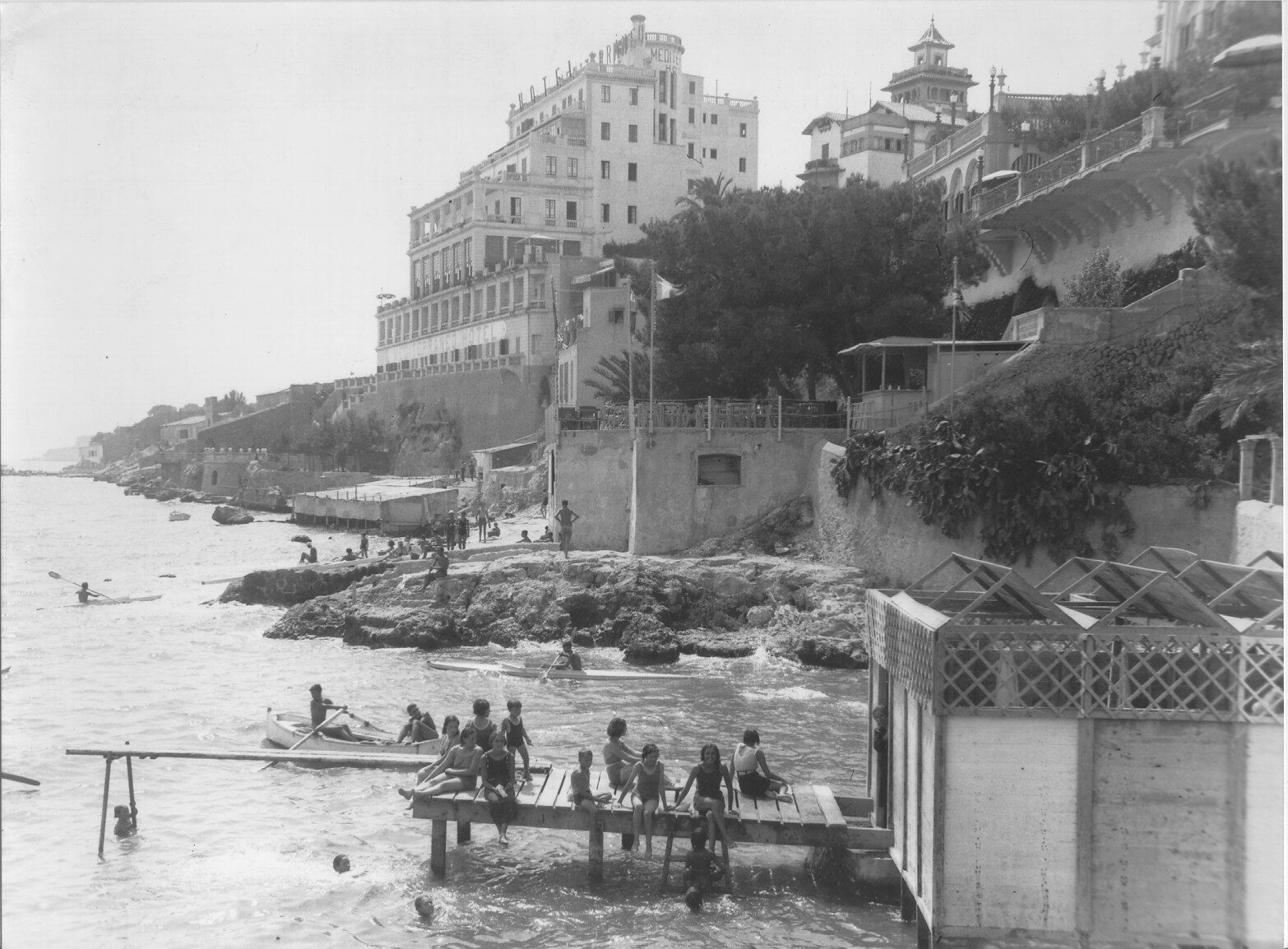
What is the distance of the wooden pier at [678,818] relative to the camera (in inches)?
445

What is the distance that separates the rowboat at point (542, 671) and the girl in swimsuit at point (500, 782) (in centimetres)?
979

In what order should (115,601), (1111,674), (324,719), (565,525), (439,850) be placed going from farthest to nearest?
1. (115,601)
2. (565,525)
3. (324,719)
4. (439,850)
5. (1111,674)

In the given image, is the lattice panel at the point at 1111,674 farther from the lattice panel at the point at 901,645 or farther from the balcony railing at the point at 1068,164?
the balcony railing at the point at 1068,164

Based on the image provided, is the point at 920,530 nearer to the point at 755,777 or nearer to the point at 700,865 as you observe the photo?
the point at 755,777

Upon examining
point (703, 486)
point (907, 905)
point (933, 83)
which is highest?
point (933, 83)

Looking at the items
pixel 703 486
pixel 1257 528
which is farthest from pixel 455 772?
pixel 703 486

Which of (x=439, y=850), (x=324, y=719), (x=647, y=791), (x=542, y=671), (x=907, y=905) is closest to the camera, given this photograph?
(x=907, y=905)

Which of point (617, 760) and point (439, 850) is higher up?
point (617, 760)

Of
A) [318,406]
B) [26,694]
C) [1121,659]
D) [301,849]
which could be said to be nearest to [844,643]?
[301,849]

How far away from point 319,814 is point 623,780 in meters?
4.55

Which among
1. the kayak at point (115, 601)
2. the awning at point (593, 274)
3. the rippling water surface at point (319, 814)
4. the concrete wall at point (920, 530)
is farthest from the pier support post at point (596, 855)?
the awning at point (593, 274)

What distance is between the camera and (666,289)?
128 ft

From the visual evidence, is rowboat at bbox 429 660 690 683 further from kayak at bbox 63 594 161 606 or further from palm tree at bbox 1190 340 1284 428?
kayak at bbox 63 594 161 606

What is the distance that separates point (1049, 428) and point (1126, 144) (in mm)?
8381
